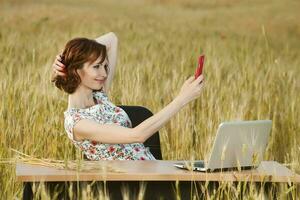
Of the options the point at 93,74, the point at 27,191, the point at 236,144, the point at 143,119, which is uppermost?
the point at 93,74

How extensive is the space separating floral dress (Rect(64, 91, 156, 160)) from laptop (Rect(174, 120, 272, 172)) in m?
0.58

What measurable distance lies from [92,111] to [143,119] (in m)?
0.37

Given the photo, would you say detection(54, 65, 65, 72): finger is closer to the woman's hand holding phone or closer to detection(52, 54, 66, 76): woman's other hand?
detection(52, 54, 66, 76): woman's other hand

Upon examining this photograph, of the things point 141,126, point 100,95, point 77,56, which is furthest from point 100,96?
point 141,126

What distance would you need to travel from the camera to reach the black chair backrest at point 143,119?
4270mm

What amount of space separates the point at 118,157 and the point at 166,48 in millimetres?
5700

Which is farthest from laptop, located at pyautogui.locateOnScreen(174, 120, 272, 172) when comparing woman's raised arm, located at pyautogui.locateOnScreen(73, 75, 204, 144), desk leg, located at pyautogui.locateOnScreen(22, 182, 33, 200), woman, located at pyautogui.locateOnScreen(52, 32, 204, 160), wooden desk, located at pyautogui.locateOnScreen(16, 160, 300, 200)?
desk leg, located at pyautogui.locateOnScreen(22, 182, 33, 200)

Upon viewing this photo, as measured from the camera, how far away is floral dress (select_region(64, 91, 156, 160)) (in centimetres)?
391

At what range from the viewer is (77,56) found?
3939mm

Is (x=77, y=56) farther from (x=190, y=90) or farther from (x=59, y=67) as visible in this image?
(x=190, y=90)

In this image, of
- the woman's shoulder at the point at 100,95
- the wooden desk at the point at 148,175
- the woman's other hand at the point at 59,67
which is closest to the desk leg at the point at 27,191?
the wooden desk at the point at 148,175

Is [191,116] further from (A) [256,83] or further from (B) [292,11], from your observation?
(B) [292,11]

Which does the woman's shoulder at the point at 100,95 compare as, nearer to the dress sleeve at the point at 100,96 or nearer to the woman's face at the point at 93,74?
the dress sleeve at the point at 100,96

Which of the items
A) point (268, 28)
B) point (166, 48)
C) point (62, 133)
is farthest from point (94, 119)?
point (268, 28)
